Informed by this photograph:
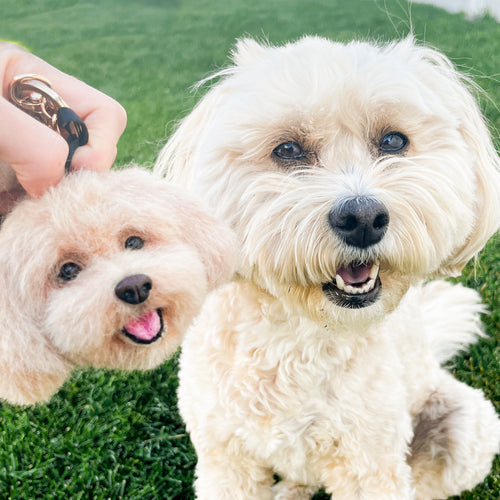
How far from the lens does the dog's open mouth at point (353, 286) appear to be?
142 cm

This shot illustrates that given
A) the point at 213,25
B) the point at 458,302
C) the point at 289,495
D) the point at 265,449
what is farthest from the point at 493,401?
the point at 213,25

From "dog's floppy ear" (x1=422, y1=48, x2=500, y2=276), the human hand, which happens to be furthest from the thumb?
"dog's floppy ear" (x1=422, y1=48, x2=500, y2=276)

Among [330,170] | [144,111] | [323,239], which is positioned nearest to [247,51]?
[330,170]

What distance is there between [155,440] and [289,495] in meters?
0.64

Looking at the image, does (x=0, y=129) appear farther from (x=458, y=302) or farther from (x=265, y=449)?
(x=458, y=302)

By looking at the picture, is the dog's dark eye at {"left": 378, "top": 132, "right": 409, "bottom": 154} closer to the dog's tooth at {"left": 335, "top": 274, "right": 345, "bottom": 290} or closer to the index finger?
the dog's tooth at {"left": 335, "top": 274, "right": 345, "bottom": 290}

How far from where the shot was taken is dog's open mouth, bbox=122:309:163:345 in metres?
0.71

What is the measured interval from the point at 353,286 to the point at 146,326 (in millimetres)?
805

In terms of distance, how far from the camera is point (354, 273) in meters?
1.42

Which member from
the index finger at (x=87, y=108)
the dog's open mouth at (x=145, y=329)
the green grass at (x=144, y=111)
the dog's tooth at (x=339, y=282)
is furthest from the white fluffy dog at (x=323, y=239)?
the dog's open mouth at (x=145, y=329)

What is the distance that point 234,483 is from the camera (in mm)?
2090

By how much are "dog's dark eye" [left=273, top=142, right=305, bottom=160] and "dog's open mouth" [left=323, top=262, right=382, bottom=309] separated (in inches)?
12.5

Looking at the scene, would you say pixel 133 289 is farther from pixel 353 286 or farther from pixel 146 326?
pixel 353 286

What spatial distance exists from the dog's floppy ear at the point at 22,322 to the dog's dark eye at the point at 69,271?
2cm
